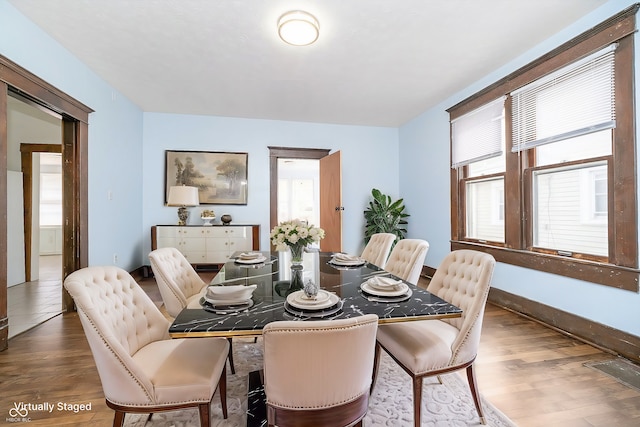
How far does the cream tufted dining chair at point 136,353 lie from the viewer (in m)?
1.12

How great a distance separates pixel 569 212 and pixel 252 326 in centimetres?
313

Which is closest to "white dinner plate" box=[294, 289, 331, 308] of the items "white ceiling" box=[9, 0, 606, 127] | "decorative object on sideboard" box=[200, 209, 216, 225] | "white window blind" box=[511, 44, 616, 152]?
"white ceiling" box=[9, 0, 606, 127]

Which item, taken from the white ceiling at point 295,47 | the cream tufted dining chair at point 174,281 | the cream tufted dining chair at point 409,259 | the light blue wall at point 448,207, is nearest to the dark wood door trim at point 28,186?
the white ceiling at point 295,47

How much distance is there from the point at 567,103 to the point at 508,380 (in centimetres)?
244

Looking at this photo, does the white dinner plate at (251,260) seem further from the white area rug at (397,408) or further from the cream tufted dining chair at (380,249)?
the cream tufted dining chair at (380,249)

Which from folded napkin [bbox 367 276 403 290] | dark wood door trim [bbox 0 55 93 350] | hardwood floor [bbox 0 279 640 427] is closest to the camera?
folded napkin [bbox 367 276 403 290]

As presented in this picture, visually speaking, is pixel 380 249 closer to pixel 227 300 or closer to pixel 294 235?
pixel 294 235

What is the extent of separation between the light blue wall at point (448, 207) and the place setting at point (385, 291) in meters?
2.02

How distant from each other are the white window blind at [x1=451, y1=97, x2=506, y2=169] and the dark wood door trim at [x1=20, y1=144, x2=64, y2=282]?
6084 millimetres

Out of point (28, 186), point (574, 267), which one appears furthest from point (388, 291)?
point (28, 186)

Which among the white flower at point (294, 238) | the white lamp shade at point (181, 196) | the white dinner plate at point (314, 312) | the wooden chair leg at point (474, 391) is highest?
the white lamp shade at point (181, 196)

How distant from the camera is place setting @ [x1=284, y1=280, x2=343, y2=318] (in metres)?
1.26

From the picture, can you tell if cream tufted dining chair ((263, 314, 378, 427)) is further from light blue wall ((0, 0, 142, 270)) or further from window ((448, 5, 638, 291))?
light blue wall ((0, 0, 142, 270))

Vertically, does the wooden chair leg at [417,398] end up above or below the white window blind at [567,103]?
below
